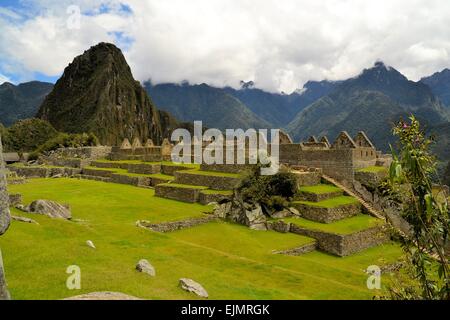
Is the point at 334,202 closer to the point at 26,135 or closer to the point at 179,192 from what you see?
the point at 179,192

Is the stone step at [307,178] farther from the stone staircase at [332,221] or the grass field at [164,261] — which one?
the grass field at [164,261]

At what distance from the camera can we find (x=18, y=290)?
602 cm

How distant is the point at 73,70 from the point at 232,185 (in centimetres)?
17202

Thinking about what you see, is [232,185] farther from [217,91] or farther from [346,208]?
[217,91]

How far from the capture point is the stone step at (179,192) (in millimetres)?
21750

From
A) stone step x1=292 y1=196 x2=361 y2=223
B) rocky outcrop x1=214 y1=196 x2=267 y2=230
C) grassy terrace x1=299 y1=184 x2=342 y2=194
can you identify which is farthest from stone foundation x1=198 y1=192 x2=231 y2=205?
grassy terrace x1=299 y1=184 x2=342 y2=194

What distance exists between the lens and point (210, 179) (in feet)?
74.9

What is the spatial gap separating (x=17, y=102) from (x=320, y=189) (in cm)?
18973

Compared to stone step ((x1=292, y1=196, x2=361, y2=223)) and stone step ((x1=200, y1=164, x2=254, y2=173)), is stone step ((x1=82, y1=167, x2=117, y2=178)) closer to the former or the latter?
stone step ((x1=200, y1=164, x2=254, y2=173))

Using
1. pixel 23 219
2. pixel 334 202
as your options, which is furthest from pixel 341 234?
pixel 23 219

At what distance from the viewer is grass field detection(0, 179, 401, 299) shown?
266 inches

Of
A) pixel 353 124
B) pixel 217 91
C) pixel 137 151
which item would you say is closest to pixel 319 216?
pixel 137 151
